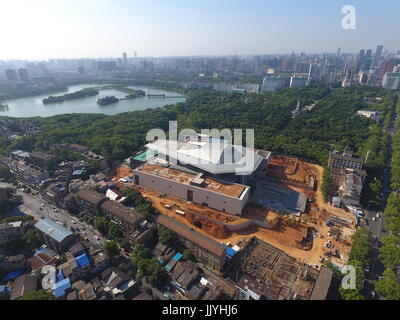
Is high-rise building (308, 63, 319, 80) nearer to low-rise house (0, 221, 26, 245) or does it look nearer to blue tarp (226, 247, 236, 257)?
blue tarp (226, 247, 236, 257)

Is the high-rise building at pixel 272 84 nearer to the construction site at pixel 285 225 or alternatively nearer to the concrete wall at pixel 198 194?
the construction site at pixel 285 225

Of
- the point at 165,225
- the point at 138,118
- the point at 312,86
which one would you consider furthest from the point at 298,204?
the point at 312,86

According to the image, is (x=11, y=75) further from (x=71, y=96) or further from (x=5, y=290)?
(x=5, y=290)

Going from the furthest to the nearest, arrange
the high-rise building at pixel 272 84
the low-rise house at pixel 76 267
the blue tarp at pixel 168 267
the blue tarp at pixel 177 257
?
1. the high-rise building at pixel 272 84
2. the blue tarp at pixel 177 257
3. the blue tarp at pixel 168 267
4. the low-rise house at pixel 76 267

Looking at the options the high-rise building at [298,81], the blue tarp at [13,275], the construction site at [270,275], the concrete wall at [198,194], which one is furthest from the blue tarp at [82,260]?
the high-rise building at [298,81]

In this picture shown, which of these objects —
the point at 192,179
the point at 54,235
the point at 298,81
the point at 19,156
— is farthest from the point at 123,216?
the point at 298,81

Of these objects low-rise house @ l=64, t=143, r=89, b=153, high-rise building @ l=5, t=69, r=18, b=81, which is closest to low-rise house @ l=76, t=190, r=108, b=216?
low-rise house @ l=64, t=143, r=89, b=153
